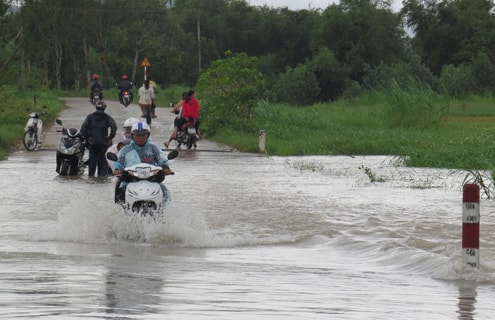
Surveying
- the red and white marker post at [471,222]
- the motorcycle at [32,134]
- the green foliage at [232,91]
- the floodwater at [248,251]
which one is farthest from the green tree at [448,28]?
the red and white marker post at [471,222]

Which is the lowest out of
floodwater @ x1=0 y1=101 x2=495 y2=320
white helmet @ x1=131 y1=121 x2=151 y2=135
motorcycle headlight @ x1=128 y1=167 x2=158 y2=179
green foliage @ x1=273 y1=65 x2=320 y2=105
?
floodwater @ x1=0 y1=101 x2=495 y2=320

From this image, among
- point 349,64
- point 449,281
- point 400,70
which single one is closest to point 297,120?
point 400,70

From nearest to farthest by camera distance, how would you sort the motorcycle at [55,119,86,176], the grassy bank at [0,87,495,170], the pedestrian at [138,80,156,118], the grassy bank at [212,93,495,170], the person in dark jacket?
the person in dark jacket → the motorcycle at [55,119,86,176] → the grassy bank at [212,93,495,170] → the grassy bank at [0,87,495,170] → the pedestrian at [138,80,156,118]

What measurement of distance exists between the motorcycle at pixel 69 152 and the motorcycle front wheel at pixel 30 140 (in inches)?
267

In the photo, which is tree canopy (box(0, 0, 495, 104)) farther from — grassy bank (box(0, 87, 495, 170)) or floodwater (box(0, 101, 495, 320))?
floodwater (box(0, 101, 495, 320))

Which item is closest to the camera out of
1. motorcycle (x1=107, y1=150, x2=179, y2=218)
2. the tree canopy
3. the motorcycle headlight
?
motorcycle (x1=107, y1=150, x2=179, y2=218)

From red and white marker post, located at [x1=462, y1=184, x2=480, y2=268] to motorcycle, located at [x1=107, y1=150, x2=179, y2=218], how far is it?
13.9 ft

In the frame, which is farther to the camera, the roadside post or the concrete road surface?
the concrete road surface

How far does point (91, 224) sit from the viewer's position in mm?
14742

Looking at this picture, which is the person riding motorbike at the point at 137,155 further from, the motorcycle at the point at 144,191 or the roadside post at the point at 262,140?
the roadside post at the point at 262,140

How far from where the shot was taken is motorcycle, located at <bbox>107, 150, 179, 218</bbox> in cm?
1383

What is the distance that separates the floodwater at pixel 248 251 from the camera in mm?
8891

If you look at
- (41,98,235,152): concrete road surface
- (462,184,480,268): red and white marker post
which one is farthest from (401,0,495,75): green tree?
(462,184,480,268): red and white marker post

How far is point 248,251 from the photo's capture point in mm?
13773
